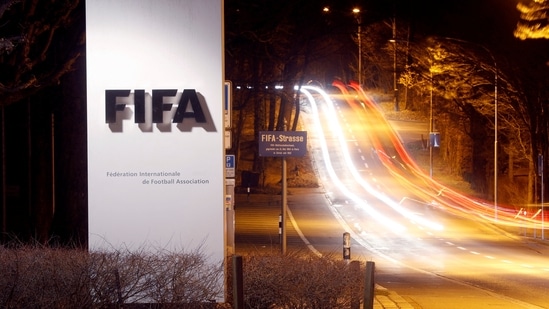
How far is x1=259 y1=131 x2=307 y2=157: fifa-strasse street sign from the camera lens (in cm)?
1989

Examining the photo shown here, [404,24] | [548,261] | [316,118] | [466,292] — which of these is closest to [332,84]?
[316,118]

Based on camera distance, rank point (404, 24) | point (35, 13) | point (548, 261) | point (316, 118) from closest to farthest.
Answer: point (35, 13) → point (548, 261) → point (404, 24) → point (316, 118)

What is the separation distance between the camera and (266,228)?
3653 cm

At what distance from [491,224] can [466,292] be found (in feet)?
68.7

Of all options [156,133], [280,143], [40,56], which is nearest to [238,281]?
[156,133]

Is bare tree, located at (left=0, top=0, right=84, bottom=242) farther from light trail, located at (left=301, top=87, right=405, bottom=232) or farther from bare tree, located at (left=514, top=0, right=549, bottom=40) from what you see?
light trail, located at (left=301, top=87, right=405, bottom=232)

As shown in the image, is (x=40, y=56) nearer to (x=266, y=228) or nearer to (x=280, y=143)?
(x=280, y=143)

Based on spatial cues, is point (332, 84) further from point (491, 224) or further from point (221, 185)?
point (221, 185)

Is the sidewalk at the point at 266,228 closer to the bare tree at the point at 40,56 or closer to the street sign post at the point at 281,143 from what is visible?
the street sign post at the point at 281,143

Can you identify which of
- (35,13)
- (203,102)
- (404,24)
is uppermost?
(404,24)

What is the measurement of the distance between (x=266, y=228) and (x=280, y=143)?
55.4 feet

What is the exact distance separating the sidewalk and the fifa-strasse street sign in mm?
2223

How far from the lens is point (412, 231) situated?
36125mm

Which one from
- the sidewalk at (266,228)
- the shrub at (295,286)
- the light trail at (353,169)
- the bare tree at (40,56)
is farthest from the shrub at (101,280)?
the light trail at (353,169)
